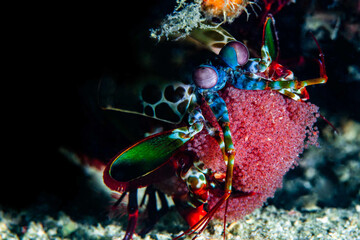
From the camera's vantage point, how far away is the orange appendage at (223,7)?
2.18 meters

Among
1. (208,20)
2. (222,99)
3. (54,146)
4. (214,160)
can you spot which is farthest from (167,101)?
(54,146)

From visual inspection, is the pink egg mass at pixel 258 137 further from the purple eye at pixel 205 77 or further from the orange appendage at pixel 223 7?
the orange appendage at pixel 223 7

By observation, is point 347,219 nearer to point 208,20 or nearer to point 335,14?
point 335,14

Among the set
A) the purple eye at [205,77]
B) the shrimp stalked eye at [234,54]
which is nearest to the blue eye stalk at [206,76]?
the purple eye at [205,77]

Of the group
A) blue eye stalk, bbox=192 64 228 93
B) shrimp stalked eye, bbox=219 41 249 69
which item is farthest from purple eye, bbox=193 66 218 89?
shrimp stalked eye, bbox=219 41 249 69

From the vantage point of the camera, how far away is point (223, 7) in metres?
2.19

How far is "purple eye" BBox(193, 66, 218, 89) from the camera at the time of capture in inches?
71.6

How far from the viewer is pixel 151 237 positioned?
259 cm

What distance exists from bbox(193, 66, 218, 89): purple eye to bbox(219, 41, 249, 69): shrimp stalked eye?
0.16 m

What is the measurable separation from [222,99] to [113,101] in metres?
0.89

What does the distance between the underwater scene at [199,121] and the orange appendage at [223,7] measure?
1 centimetres

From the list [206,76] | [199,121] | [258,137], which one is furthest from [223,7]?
[258,137]

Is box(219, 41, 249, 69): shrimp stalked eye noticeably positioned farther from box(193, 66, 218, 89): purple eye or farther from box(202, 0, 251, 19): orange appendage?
box(202, 0, 251, 19): orange appendage

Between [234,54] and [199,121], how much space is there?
516 millimetres
